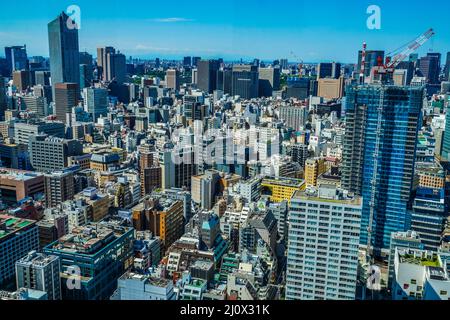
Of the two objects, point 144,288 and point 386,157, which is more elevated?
point 386,157

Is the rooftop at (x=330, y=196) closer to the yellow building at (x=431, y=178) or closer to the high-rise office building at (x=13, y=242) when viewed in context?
the high-rise office building at (x=13, y=242)

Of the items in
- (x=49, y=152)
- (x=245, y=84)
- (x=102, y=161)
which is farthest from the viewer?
(x=245, y=84)

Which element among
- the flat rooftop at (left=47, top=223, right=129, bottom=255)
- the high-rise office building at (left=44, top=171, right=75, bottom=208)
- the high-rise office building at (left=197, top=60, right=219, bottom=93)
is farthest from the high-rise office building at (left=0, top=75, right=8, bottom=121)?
the flat rooftop at (left=47, top=223, right=129, bottom=255)

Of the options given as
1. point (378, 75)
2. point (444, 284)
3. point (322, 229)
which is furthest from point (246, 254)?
point (378, 75)

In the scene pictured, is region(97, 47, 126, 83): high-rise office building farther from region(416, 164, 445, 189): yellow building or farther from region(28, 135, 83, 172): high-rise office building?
region(416, 164, 445, 189): yellow building

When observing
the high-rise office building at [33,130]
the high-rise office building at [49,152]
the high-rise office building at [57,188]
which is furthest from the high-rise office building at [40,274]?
the high-rise office building at [33,130]

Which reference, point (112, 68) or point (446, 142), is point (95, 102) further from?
point (446, 142)

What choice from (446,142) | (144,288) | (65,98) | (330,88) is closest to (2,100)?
(65,98)
